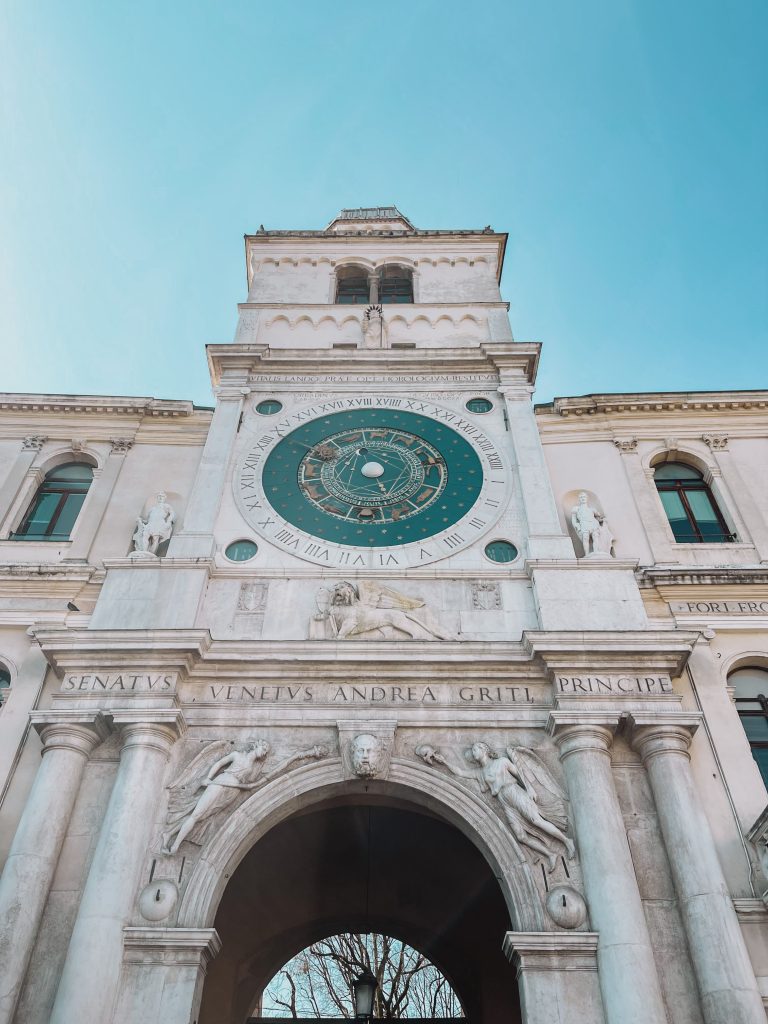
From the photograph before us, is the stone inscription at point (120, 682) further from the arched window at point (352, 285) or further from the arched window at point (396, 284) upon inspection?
the arched window at point (396, 284)

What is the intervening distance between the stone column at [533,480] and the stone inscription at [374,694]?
9.25 feet

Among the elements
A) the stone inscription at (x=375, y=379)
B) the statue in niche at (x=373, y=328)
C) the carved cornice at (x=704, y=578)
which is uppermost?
the statue in niche at (x=373, y=328)

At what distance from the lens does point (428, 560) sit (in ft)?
48.3

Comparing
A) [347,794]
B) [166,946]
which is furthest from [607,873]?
[166,946]

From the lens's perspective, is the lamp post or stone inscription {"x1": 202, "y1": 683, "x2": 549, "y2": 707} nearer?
the lamp post

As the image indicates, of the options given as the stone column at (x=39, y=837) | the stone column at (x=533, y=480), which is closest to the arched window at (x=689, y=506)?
the stone column at (x=533, y=480)

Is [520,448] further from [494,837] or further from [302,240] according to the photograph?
[302,240]

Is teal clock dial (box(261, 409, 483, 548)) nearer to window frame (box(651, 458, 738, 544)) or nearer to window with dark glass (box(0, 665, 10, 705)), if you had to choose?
window frame (box(651, 458, 738, 544))

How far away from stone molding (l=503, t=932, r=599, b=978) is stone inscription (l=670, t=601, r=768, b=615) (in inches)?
231

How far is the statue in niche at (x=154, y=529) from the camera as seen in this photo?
15.1 metres

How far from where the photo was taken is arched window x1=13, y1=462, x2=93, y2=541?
16.3m

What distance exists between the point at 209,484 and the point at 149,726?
542cm

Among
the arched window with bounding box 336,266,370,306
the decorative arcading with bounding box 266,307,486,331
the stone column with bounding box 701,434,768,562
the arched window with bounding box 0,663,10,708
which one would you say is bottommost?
the arched window with bounding box 0,663,10,708

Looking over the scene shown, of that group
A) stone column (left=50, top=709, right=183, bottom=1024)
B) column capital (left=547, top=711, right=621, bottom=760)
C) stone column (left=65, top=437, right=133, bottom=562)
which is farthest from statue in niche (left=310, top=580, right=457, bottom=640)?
stone column (left=65, top=437, right=133, bottom=562)
